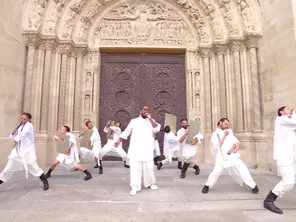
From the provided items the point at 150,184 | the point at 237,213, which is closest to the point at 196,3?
the point at 150,184

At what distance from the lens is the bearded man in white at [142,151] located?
147 inches

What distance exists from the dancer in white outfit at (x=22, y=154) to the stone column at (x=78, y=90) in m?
3.32

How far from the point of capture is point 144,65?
326 inches

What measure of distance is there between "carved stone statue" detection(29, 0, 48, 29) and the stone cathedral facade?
0.03m

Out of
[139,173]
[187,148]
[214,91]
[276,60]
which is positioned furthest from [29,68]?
[276,60]

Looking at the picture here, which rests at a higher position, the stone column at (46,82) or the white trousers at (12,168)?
the stone column at (46,82)

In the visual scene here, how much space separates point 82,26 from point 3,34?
104 inches

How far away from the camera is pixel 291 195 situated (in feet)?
11.5

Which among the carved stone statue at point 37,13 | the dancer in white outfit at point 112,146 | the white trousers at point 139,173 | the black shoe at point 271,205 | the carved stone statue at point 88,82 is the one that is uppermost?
the carved stone statue at point 37,13

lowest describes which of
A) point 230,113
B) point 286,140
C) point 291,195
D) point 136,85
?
point 291,195

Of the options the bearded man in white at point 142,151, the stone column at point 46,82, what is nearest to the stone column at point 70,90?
the stone column at point 46,82

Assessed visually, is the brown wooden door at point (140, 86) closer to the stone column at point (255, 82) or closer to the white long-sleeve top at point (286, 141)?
the stone column at point (255, 82)

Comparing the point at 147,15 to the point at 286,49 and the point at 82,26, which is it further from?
the point at 286,49

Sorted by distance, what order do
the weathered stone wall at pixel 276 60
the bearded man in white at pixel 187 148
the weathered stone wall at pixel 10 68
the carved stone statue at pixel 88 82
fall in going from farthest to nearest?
the carved stone statue at pixel 88 82, the weathered stone wall at pixel 10 68, the weathered stone wall at pixel 276 60, the bearded man in white at pixel 187 148
